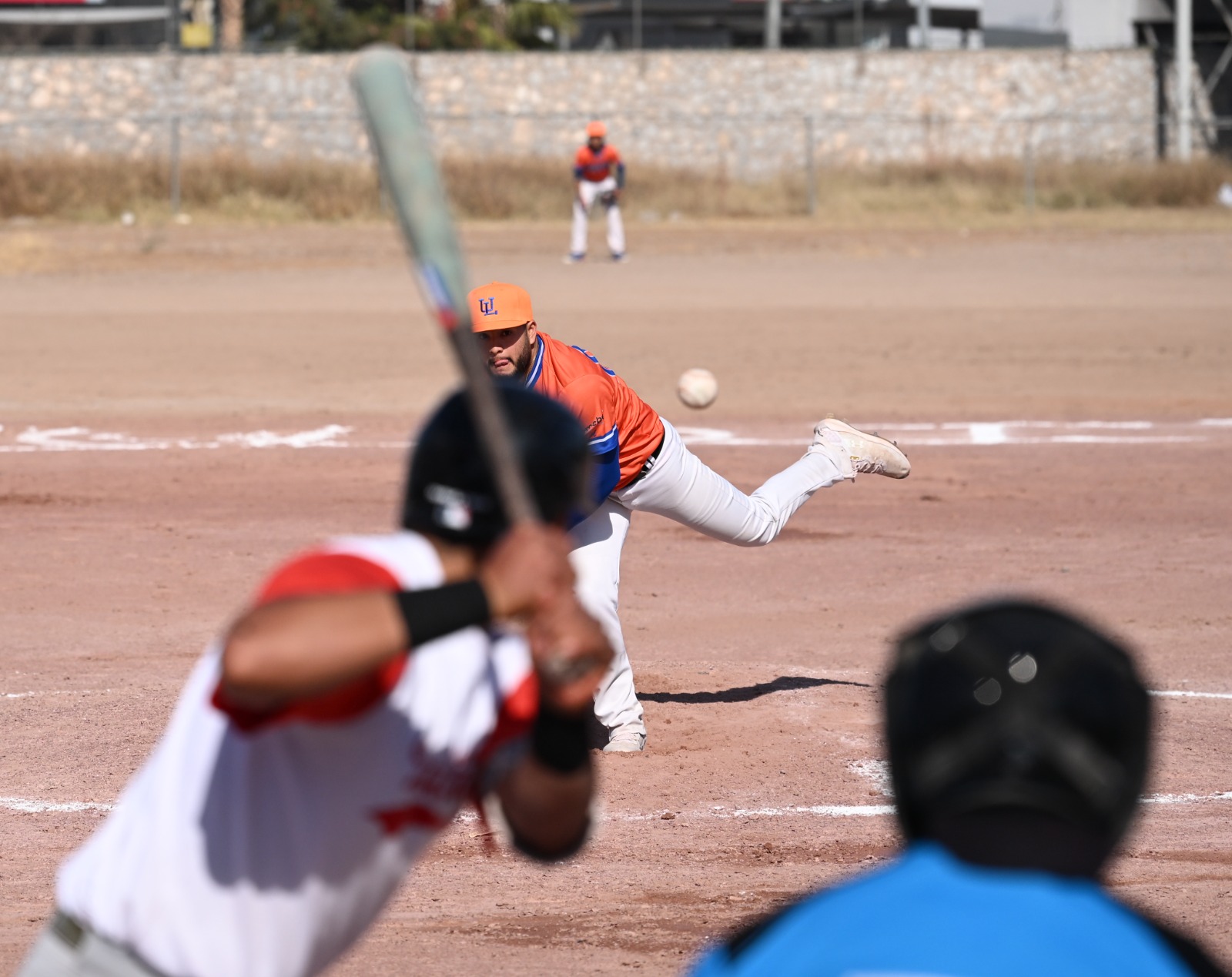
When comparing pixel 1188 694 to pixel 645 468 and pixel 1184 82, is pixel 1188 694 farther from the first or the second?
pixel 1184 82

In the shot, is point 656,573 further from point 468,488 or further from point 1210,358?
point 1210,358

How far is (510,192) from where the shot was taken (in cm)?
3322

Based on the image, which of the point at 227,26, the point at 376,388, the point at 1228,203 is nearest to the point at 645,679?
the point at 376,388

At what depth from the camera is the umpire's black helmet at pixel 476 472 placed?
7.72 ft

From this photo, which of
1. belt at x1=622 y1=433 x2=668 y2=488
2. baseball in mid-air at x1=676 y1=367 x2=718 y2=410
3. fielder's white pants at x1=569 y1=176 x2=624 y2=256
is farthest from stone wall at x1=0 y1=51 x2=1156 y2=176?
belt at x1=622 y1=433 x2=668 y2=488

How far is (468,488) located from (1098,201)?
3280 cm

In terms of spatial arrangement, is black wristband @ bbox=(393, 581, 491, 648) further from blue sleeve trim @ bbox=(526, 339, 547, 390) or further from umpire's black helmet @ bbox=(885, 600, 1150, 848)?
blue sleeve trim @ bbox=(526, 339, 547, 390)

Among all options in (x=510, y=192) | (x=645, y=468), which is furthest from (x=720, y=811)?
(x=510, y=192)

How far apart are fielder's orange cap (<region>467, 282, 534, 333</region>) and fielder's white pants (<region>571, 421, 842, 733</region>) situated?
0.90 metres

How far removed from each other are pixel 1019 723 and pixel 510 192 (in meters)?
32.2

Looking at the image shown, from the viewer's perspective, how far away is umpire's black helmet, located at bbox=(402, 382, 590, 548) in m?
2.35

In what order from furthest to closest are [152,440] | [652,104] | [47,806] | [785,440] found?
1. [652,104]
2. [152,440]
3. [785,440]
4. [47,806]

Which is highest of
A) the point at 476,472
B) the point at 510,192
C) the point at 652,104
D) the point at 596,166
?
the point at 652,104

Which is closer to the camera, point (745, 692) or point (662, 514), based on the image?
point (662, 514)
